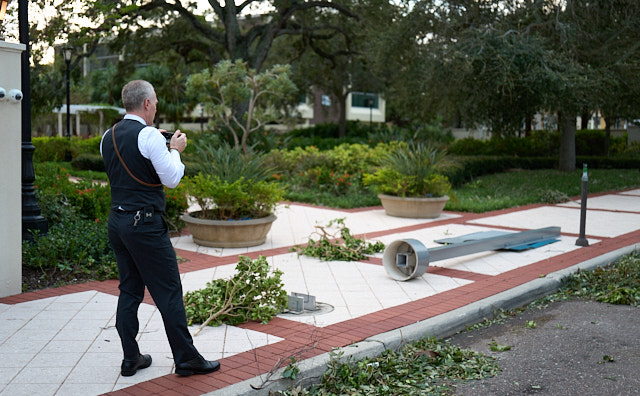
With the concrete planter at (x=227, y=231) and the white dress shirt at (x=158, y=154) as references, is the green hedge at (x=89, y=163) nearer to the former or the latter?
the concrete planter at (x=227, y=231)

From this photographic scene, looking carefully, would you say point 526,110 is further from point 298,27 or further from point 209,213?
point 298,27

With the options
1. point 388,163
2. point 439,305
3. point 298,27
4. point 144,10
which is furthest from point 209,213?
point 298,27

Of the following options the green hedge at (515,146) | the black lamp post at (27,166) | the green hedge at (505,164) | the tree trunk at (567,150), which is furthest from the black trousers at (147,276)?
the green hedge at (515,146)

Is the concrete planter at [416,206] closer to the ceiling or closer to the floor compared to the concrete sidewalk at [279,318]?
closer to the ceiling

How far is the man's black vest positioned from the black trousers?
82 millimetres

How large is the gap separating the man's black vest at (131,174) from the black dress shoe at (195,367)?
1023 millimetres

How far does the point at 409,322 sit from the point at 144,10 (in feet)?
71.9

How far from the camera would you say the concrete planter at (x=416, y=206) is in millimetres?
13094

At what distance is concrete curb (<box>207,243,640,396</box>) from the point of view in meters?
4.42

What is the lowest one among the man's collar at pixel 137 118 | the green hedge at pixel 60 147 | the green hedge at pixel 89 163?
the green hedge at pixel 89 163

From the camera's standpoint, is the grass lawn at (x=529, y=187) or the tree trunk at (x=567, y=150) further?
the tree trunk at (x=567, y=150)

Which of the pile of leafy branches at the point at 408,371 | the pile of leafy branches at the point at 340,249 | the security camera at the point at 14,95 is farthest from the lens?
the pile of leafy branches at the point at 340,249

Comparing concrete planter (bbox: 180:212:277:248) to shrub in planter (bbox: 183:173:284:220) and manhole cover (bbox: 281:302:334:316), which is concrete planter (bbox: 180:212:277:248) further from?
manhole cover (bbox: 281:302:334:316)

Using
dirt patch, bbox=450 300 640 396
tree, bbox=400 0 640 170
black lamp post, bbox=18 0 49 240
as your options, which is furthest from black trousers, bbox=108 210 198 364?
tree, bbox=400 0 640 170
